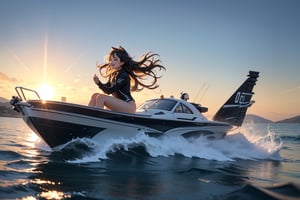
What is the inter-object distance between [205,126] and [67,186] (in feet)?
23.9

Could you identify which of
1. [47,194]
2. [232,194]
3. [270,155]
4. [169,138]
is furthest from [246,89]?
[47,194]

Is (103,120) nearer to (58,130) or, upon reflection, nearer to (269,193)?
(58,130)

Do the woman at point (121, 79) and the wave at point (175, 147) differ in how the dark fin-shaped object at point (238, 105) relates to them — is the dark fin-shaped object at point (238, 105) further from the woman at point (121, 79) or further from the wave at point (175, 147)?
the woman at point (121, 79)

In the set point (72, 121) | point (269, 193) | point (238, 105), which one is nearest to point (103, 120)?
point (72, 121)

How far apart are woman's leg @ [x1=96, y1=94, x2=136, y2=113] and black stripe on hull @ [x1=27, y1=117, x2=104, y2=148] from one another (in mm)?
684

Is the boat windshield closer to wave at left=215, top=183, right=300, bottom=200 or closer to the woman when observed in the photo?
the woman

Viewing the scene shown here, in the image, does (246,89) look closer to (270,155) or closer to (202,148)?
Answer: (270,155)

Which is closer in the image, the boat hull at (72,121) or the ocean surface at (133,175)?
the ocean surface at (133,175)

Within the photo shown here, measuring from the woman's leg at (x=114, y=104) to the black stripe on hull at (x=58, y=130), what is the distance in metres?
0.68

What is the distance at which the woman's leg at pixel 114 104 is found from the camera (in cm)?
857

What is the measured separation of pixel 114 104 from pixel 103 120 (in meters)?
0.53

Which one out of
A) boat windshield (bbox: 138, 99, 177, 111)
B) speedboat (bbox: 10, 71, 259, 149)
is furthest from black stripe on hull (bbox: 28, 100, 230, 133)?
boat windshield (bbox: 138, 99, 177, 111)

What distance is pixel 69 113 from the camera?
26.9 feet

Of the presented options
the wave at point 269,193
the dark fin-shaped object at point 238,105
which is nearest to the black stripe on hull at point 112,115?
the dark fin-shaped object at point 238,105
